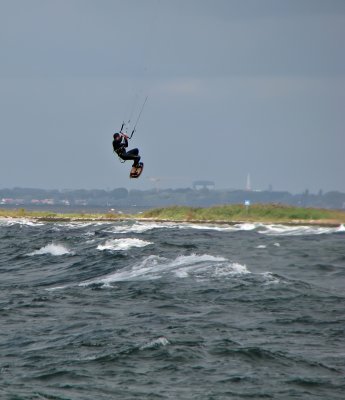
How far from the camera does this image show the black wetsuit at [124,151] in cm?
2783

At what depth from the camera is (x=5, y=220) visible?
99188mm

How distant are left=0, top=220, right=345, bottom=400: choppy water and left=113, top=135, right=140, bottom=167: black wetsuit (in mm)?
4378

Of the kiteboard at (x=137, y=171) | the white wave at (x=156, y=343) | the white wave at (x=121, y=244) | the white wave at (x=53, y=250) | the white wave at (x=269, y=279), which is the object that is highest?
the kiteboard at (x=137, y=171)

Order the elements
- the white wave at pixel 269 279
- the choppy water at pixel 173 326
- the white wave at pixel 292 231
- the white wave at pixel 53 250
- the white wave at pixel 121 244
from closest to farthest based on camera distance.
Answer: the choppy water at pixel 173 326 → the white wave at pixel 269 279 → the white wave at pixel 121 244 → the white wave at pixel 53 250 → the white wave at pixel 292 231

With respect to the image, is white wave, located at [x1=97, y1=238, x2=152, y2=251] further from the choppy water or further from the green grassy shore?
the green grassy shore

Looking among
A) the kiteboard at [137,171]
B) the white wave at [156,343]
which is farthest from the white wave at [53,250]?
the white wave at [156,343]

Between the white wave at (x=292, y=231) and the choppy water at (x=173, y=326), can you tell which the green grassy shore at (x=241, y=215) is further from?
the choppy water at (x=173, y=326)

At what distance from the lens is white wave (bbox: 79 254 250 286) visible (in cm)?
3484

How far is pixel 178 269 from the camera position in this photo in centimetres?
3678

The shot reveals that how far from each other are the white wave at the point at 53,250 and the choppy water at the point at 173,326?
350 cm

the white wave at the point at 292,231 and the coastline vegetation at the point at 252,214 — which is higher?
the coastline vegetation at the point at 252,214

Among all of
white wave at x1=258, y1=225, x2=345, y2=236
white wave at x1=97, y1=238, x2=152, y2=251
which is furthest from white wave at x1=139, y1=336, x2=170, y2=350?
white wave at x1=258, y1=225, x2=345, y2=236

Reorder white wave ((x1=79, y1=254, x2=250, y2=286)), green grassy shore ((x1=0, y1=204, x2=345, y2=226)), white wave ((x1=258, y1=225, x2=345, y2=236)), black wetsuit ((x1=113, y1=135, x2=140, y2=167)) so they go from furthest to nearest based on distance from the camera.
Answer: green grassy shore ((x1=0, y1=204, x2=345, y2=226)) < white wave ((x1=258, y1=225, x2=345, y2=236)) < white wave ((x1=79, y1=254, x2=250, y2=286)) < black wetsuit ((x1=113, y1=135, x2=140, y2=167))

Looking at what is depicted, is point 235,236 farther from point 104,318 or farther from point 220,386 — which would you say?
point 220,386
